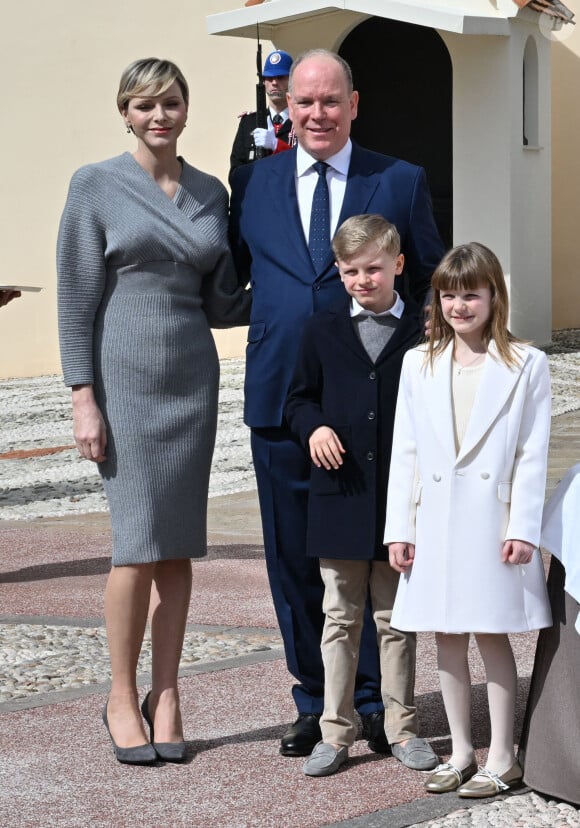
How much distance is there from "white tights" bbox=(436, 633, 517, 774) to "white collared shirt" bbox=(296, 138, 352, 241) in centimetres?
126

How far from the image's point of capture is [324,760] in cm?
395

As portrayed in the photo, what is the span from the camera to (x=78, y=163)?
18.9 meters

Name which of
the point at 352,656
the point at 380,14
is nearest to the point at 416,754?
the point at 352,656

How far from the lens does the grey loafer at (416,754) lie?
3945 millimetres

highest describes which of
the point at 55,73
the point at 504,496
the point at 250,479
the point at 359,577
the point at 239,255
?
the point at 55,73

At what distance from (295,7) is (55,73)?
458 centimetres

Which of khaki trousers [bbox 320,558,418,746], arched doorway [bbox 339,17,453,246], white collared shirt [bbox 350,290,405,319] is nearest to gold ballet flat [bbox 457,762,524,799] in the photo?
khaki trousers [bbox 320,558,418,746]

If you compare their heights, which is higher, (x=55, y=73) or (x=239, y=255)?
(x=55, y=73)

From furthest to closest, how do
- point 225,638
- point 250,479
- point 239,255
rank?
point 250,479 < point 225,638 < point 239,255

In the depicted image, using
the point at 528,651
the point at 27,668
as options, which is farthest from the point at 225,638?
the point at 528,651

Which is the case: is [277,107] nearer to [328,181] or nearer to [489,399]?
[328,181]

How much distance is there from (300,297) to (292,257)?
0.39 feet

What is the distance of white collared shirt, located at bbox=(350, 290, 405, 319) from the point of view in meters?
4.10

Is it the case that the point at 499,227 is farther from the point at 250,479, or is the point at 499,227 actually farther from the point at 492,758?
the point at 492,758
